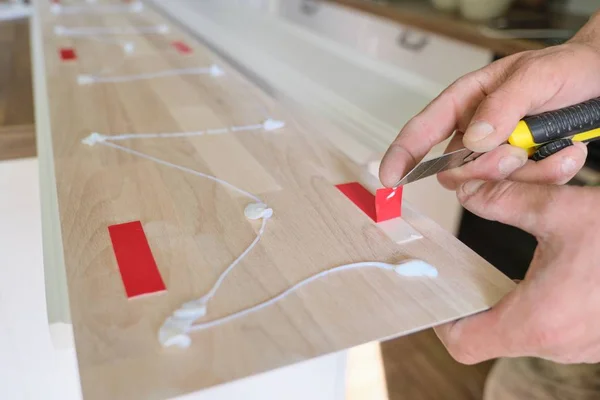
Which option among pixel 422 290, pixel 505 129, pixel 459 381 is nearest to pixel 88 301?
pixel 422 290

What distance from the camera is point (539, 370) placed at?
1.13 meters

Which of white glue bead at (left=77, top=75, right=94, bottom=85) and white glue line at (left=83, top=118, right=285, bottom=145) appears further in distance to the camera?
white glue bead at (left=77, top=75, right=94, bottom=85)

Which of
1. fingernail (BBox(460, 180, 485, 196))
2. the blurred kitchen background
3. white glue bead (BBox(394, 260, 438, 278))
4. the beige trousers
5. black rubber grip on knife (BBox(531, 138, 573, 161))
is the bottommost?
the beige trousers

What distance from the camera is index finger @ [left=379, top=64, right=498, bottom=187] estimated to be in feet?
2.13

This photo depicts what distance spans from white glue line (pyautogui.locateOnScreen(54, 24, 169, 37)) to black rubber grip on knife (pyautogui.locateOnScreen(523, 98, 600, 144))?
110cm

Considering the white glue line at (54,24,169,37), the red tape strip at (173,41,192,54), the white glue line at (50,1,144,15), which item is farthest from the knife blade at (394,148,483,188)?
the white glue line at (50,1,144,15)

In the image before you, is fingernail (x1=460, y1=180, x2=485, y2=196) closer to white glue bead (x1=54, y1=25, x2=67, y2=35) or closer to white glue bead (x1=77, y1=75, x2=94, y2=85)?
white glue bead (x1=77, y1=75, x2=94, y2=85)

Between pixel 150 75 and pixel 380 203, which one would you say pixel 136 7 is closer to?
pixel 150 75

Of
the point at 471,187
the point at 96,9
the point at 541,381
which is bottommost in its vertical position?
the point at 541,381

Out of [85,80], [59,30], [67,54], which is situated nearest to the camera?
[85,80]

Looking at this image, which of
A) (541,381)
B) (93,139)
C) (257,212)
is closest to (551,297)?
(257,212)

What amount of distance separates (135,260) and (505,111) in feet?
1.31

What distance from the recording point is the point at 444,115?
666 millimetres

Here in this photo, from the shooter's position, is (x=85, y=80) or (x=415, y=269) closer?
(x=415, y=269)
